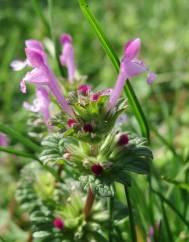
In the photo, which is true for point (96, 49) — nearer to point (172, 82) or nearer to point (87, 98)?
point (172, 82)

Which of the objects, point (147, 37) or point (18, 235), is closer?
point (18, 235)

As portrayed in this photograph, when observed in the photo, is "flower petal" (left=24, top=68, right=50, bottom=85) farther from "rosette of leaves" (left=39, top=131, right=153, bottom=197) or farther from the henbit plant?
"rosette of leaves" (left=39, top=131, right=153, bottom=197)

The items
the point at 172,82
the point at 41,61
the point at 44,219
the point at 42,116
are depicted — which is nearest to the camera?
the point at 41,61

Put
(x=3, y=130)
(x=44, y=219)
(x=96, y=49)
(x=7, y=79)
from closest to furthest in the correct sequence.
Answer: (x=3, y=130)
(x=44, y=219)
(x=7, y=79)
(x=96, y=49)

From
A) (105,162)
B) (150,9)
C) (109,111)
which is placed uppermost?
(150,9)

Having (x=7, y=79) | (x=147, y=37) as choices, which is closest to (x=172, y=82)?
(x=147, y=37)

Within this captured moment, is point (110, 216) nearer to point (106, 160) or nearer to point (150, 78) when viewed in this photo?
point (106, 160)
